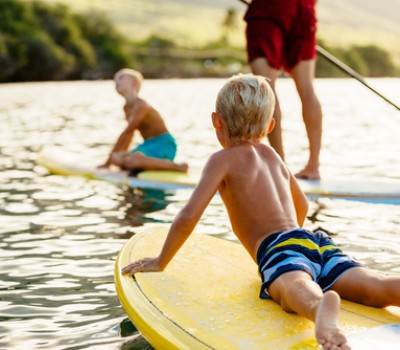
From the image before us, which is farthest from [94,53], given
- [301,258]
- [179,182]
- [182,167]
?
[301,258]

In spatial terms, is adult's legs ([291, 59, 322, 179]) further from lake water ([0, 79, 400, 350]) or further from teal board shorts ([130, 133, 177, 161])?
teal board shorts ([130, 133, 177, 161])

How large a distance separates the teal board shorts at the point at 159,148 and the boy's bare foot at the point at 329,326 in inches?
190

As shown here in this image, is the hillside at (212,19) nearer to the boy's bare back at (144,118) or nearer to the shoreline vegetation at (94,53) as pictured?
the shoreline vegetation at (94,53)

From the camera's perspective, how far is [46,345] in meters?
3.16

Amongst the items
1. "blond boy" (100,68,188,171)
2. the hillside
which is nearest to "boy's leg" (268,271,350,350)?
"blond boy" (100,68,188,171)

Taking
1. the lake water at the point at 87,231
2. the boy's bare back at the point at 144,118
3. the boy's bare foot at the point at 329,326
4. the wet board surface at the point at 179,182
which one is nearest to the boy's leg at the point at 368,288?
the boy's bare foot at the point at 329,326

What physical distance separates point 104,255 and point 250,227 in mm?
1582

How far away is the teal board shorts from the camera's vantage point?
23.4 ft

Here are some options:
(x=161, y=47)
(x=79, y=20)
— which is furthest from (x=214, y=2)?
(x=79, y=20)

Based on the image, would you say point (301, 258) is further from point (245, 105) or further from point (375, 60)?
point (375, 60)

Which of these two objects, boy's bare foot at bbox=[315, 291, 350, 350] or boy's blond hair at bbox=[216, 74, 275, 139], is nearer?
boy's bare foot at bbox=[315, 291, 350, 350]

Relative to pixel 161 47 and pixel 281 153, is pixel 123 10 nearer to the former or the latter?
pixel 161 47

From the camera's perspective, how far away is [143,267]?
3271 millimetres

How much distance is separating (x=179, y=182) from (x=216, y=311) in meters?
3.72
